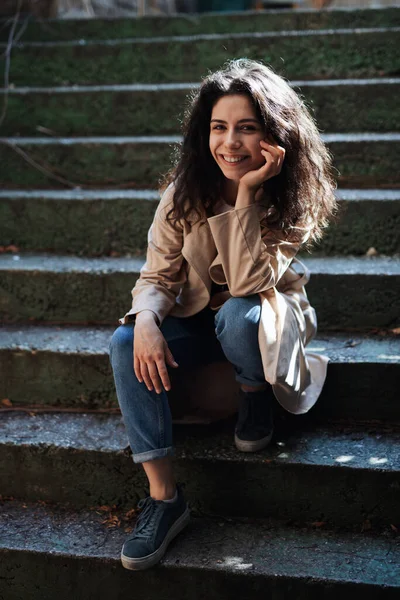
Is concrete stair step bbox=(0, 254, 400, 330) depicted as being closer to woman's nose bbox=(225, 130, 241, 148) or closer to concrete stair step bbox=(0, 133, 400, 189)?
concrete stair step bbox=(0, 133, 400, 189)

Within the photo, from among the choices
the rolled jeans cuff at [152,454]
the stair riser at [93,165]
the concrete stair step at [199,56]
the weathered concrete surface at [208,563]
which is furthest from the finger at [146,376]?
the concrete stair step at [199,56]

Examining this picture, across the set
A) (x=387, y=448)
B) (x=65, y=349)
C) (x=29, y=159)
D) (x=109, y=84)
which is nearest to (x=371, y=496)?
(x=387, y=448)

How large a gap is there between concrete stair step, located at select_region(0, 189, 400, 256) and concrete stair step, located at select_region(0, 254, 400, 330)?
107 mm

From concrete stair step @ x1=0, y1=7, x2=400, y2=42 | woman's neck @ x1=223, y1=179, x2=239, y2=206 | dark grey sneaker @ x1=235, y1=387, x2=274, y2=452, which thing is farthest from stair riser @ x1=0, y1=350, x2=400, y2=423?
concrete stair step @ x1=0, y1=7, x2=400, y2=42

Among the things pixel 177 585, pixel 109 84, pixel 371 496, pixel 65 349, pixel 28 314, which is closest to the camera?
pixel 177 585

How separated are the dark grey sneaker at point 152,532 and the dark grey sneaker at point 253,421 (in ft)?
0.97

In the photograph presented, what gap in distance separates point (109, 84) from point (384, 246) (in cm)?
220

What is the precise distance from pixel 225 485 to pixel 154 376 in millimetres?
511

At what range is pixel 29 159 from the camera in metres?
3.82

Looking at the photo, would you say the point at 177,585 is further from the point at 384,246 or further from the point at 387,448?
the point at 384,246

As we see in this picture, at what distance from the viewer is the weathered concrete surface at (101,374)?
8.31ft

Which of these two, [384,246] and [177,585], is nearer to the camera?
[177,585]

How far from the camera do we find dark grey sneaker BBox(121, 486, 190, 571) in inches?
82.7

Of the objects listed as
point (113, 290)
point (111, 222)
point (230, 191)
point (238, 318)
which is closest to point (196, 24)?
point (111, 222)
